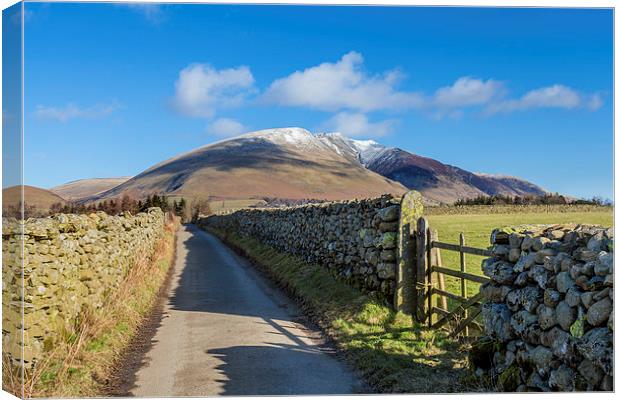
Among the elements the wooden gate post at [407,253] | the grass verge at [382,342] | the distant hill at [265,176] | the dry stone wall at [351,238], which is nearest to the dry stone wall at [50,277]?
the grass verge at [382,342]

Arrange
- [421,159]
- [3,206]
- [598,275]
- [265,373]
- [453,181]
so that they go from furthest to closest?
[421,159]
[453,181]
[265,373]
[3,206]
[598,275]

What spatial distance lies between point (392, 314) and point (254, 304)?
12.6 ft

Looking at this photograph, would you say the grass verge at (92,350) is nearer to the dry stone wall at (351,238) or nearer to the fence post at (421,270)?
the dry stone wall at (351,238)

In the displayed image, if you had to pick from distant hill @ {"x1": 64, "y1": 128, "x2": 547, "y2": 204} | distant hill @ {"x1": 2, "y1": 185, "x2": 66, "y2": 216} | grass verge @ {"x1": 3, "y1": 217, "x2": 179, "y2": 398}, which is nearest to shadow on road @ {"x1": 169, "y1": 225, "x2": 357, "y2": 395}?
grass verge @ {"x1": 3, "y1": 217, "x2": 179, "y2": 398}

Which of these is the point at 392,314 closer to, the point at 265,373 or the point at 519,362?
the point at 265,373

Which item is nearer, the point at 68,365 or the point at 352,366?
the point at 68,365

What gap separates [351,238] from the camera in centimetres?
1357

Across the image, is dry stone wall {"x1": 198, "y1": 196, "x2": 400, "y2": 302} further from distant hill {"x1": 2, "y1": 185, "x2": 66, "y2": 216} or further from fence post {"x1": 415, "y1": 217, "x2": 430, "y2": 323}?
distant hill {"x1": 2, "y1": 185, "x2": 66, "y2": 216}

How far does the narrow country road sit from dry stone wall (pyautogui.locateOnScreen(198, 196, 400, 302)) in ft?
6.34

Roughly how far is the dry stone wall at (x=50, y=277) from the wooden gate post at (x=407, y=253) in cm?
594

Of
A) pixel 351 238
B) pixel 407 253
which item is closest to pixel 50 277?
pixel 407 253

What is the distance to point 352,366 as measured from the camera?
7.73m

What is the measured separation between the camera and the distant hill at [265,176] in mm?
137750

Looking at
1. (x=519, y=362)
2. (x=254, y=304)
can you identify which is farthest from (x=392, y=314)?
(x=519, y=362)
